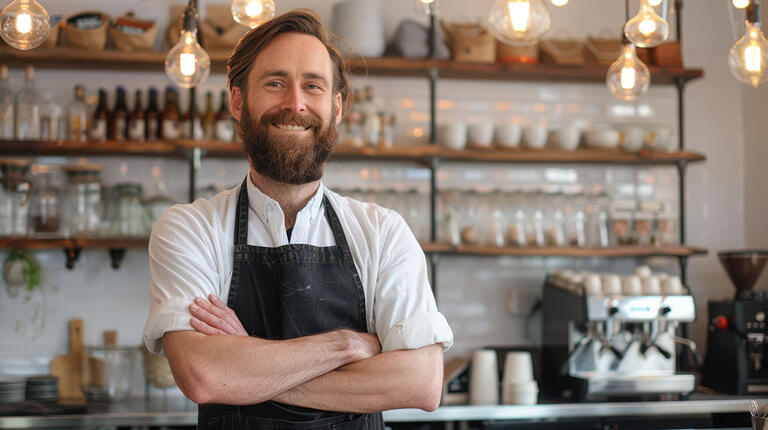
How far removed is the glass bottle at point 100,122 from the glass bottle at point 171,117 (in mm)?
274

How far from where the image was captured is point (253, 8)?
6.92 feet

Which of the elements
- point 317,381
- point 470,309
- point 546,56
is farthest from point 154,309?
point 546,56

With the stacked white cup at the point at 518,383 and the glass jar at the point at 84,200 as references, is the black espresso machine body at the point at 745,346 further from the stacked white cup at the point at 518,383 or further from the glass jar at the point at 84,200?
the glass jar at the point at 84,200

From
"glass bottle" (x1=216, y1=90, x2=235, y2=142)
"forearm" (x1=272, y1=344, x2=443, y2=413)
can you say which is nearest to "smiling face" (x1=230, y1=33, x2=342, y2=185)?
"forearm" (x1=272, y1=344, x2=443, y2=413)

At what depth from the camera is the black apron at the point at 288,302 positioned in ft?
5.50

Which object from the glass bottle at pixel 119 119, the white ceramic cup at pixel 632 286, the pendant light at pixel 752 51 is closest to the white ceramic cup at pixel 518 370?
the white ceramic cup at pixel 632 286

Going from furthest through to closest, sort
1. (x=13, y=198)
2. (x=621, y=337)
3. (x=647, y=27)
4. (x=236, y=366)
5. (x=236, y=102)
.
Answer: (x=13, y=198)
(x=621, y=337)
(x=647, y=27)
(x=236, y=102)
(x=236, y=366)

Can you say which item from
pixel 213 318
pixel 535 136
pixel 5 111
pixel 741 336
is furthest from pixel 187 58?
pixel 741 336

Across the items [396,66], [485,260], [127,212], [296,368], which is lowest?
[296,368]

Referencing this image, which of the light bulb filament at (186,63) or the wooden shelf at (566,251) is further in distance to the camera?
the wooden shelf at (566,251)

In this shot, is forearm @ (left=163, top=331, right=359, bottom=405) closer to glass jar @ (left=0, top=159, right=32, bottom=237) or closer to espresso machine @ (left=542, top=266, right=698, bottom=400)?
espresso machine @ (left=542, top=266, right=698, bottom=400)

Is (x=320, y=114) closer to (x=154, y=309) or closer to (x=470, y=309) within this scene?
(x=154, y=309)

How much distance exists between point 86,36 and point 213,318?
2568 millimetres

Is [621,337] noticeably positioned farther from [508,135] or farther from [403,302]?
[403,302]
